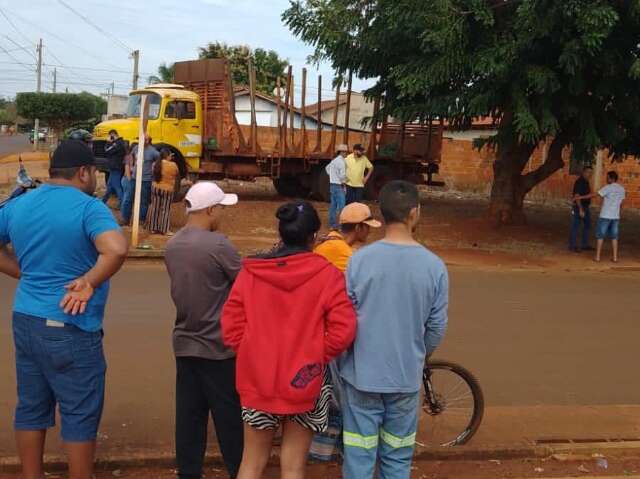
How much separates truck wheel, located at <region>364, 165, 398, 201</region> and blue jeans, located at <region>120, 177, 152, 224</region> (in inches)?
324

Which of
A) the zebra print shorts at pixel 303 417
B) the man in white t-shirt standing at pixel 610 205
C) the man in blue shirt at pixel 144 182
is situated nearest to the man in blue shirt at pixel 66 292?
the zebra print shorts at pixel 303 417

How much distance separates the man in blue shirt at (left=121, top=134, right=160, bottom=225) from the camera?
14.1 metres

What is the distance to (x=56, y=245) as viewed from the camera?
3602mm

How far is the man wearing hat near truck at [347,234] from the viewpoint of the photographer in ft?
13.4

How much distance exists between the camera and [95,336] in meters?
3.73

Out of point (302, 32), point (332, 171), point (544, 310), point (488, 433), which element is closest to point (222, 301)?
point (488, 433)

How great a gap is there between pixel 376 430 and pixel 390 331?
1.60 feet

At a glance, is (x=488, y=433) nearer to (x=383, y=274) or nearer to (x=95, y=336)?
(x=383, y=274)

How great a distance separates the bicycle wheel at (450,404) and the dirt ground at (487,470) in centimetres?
21

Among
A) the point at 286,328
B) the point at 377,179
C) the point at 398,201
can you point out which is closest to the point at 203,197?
the point at 286,328

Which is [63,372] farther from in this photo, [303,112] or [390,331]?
[303,112]

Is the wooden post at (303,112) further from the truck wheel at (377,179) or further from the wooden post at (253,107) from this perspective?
the truck wheel at (377,179)

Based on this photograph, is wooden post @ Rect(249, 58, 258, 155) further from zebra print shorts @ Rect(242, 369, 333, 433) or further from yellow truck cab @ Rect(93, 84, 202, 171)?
zebra print shorts @ Rect(242, 369, 333, 433)

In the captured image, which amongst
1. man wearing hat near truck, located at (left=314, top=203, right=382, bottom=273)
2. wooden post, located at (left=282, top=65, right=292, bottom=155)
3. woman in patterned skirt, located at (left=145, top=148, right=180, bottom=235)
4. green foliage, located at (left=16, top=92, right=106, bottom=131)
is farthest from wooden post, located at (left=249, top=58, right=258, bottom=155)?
green foliage, located at (left=16, top=92, right=106, bottom=131)
